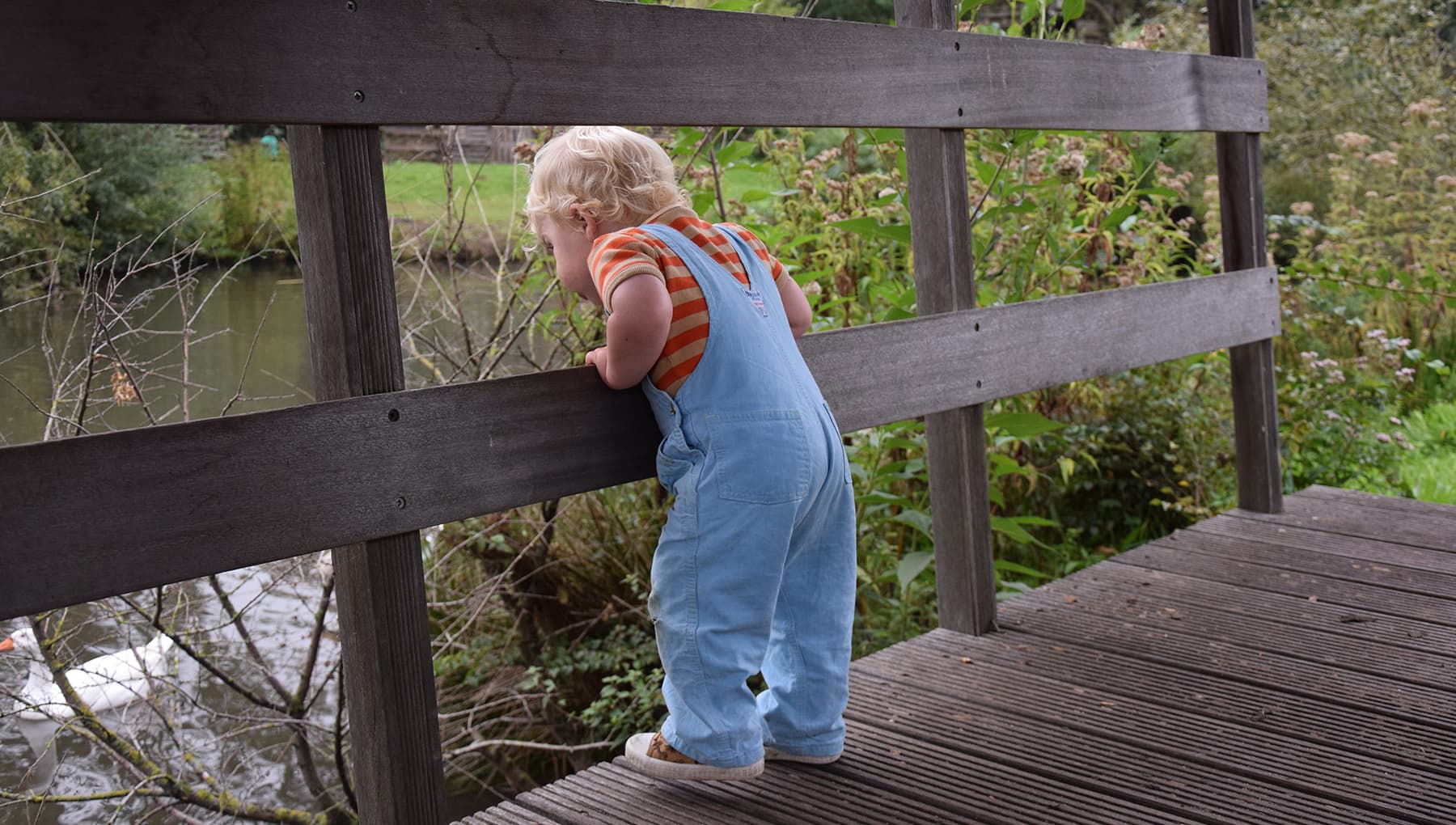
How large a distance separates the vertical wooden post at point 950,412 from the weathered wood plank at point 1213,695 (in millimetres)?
115

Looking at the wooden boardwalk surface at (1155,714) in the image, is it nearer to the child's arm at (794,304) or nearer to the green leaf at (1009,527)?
the green leaf at (1009,527)

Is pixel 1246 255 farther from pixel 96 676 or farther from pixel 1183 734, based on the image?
pixel 96 676

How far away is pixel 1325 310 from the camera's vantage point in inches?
224

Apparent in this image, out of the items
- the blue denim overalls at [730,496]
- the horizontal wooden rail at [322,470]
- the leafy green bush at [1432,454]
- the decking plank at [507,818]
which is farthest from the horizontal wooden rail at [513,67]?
the leafy green bush at [1432,454]

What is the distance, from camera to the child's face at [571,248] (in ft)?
6.51

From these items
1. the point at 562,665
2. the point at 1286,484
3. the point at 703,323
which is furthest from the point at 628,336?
the point at 1286,484

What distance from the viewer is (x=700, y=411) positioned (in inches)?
74.7

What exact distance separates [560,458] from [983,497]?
1.18m

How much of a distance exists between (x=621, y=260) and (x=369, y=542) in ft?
1.71

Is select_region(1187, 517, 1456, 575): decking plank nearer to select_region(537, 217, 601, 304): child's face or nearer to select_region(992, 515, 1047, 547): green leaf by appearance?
select_region(992, 515, 1047, 547): green leaf

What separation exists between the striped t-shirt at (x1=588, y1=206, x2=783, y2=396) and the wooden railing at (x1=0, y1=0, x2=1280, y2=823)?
0.41ft

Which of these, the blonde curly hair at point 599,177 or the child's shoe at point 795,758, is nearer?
the blonde curly hair at point 599,177

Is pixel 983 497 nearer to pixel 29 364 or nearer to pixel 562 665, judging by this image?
pixel 562 665

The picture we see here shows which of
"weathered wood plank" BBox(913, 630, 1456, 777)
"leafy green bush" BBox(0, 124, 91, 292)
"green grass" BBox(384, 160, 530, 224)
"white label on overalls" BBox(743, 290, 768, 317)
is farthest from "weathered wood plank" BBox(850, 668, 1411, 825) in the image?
"leafy green bush" BBox(0, 124, 91, 292)
